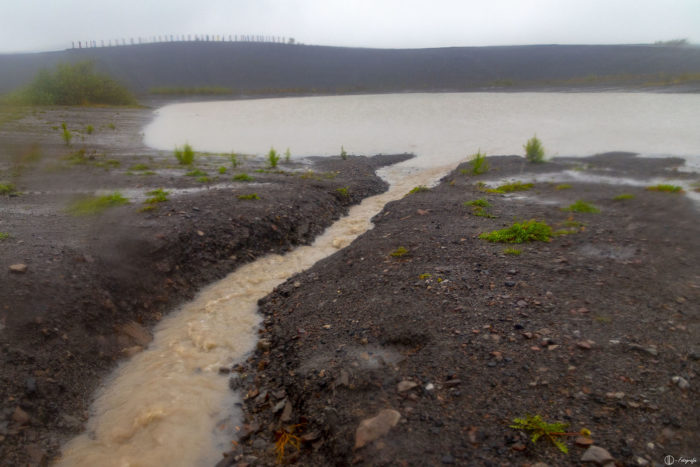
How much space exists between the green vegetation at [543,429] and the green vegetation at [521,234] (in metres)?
5.10

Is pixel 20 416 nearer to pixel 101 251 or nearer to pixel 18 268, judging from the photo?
pixel 18 268

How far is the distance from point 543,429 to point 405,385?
1.41 meters

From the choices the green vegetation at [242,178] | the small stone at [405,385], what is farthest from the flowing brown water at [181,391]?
the green vegetation at [242,178]

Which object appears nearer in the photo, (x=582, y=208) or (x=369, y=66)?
(x=582, y=208)

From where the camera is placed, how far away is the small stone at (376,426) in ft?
13.8

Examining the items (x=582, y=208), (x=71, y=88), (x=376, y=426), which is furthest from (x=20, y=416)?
(x=71, y=88)

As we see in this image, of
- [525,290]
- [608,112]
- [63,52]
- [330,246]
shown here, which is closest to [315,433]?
[525,290]

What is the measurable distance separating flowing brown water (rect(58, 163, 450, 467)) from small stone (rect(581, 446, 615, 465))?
358cm

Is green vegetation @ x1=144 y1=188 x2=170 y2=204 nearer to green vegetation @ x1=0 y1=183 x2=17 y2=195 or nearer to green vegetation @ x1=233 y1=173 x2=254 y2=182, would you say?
green vegetation @ x1=233 y1=173 x2=254 y2=182

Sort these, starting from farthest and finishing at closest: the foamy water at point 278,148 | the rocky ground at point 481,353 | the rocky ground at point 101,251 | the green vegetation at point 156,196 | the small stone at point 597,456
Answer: the green vegetation at point 156,196 → the rocky ground at point 101,251 → the foamy water at point 278,148 → the rocky ground at point 481,353 → the small stone at point 597,456

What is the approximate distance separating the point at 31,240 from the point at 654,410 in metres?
9.52

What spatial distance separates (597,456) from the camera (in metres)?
3.63

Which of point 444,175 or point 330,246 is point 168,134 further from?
point 330,246

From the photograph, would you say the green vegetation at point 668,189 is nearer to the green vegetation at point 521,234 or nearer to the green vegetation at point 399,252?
the green vegetation at point 521,234
